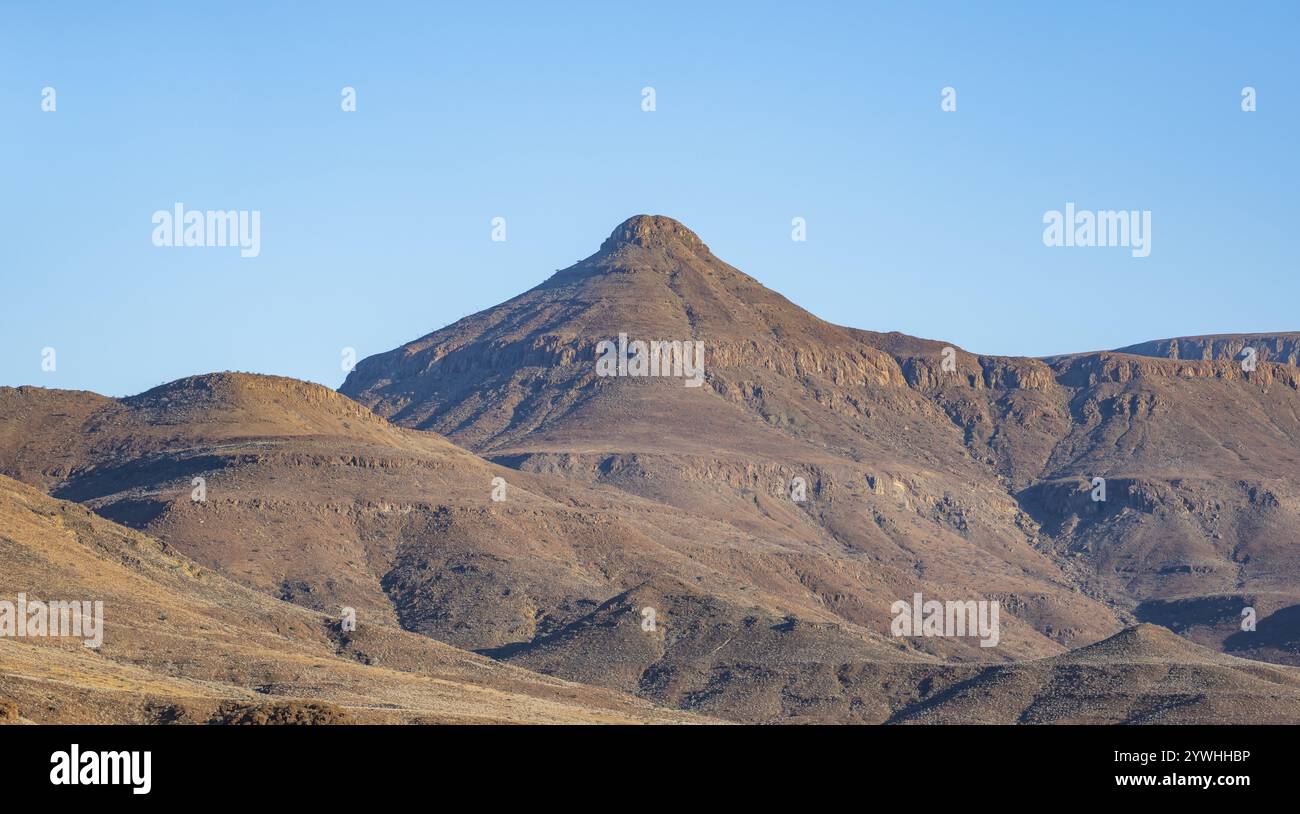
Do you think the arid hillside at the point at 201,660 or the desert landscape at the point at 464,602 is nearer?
the arid hillside at the point at 201,660

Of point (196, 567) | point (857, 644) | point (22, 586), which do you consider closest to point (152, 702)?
point (22, 586)

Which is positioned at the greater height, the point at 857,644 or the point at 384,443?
the point at 384,443

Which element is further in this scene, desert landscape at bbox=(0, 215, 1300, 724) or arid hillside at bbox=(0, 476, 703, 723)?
desert landscape at bbox=(0, 215, 1300, 724)

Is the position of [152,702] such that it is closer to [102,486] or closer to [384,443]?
[102,486]

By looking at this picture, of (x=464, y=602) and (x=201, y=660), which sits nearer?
(x=201, y=660)

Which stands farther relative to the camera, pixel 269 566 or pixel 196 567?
pixel 269 566

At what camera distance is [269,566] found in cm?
13750

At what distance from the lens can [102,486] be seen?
158500mm

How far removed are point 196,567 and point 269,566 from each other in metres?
18.4
